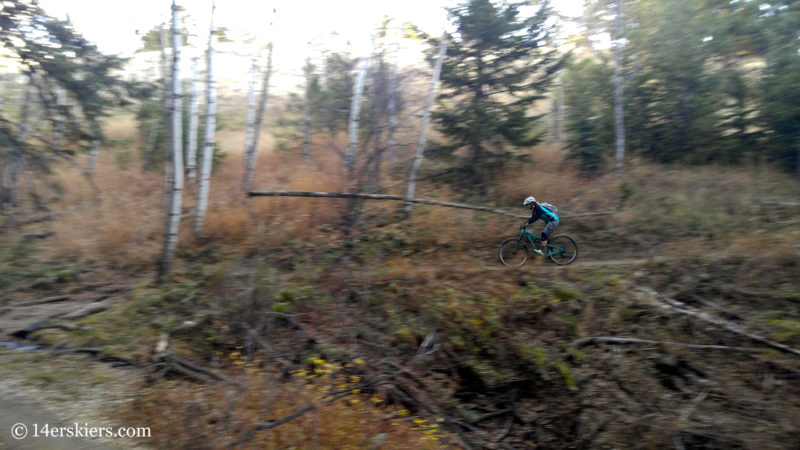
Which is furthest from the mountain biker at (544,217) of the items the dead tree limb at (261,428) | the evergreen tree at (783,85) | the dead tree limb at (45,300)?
the dead tree limb at (45,300)

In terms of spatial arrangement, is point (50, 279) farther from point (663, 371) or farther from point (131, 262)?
point (663, 371)

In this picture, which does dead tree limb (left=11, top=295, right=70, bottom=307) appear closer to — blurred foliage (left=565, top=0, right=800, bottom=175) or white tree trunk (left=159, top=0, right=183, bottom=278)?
white tree trunk (left=159, top=0, right=183, bottom=278)

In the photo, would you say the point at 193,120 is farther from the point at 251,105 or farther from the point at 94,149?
the point at 94,149

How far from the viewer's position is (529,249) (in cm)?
1205

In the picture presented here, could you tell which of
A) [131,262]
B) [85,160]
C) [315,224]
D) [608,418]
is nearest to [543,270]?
[608,418]

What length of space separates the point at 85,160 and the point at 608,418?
21.2 m

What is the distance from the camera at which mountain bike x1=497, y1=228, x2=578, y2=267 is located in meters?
11.9

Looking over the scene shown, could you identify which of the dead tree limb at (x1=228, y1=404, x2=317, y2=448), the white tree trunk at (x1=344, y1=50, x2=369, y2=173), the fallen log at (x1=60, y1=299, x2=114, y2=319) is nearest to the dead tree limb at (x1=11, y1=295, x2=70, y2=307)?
the fallen log at (x1=60, y1=299, x2=114, y2=319)

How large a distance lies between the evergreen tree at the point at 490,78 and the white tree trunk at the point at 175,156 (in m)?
8.53

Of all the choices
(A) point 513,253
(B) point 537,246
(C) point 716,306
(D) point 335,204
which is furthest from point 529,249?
(D) point 335,204

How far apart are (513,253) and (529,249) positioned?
396 mm

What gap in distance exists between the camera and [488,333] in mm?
9773

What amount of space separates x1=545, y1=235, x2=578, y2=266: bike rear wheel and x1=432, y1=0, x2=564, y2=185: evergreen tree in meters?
5.07

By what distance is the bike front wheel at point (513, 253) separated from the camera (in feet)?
39.4
